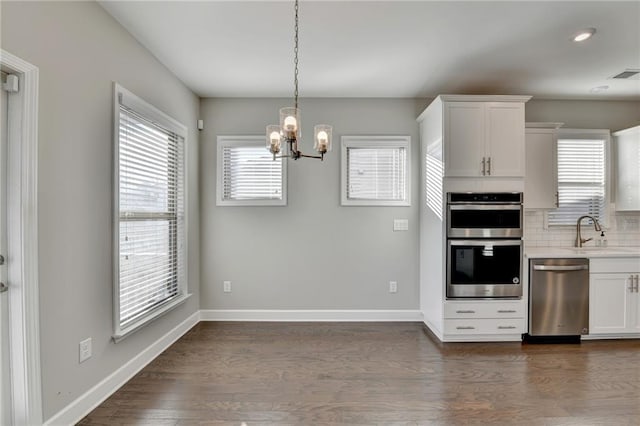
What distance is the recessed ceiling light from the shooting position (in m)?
2.55

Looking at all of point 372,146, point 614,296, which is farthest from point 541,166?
point 372,146

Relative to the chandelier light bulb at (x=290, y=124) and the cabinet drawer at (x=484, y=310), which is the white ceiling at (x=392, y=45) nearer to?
the chandelier light bulb at (x=290, y=124)

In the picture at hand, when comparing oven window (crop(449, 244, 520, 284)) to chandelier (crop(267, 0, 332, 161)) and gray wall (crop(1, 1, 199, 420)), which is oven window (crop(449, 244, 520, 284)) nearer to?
chandelier (crop(267, 0, 332, 161))

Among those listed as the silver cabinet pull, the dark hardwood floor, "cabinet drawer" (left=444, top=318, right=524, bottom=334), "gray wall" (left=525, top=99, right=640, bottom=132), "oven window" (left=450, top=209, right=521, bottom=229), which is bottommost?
the dark hardwood floor

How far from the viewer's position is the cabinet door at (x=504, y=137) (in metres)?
3.31

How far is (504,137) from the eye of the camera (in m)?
3.31

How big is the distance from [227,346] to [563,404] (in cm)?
281

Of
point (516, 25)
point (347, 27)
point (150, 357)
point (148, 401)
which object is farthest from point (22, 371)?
point (516, 25)

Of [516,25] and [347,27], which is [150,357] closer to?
[347,27]

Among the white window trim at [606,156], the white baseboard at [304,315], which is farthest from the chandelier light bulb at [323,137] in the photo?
the white window trim at [606,156]

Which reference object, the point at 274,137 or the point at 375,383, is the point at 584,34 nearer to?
the point at 274,137

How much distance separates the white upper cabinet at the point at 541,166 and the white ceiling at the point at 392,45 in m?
0.50

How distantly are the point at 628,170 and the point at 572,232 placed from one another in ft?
3.04

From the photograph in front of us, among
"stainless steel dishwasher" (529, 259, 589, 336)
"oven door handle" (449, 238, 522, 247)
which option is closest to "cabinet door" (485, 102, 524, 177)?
"oven door handle" (449, 238, 522, 247)
